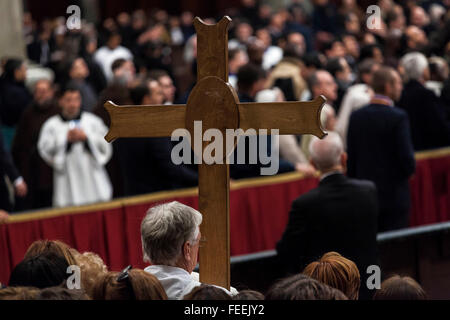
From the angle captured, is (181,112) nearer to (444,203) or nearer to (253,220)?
(253,220)

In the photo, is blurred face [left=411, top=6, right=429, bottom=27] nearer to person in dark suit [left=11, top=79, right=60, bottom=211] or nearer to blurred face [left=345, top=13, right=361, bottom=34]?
blurred face [left=345, top=13, right=361, bottom=34]

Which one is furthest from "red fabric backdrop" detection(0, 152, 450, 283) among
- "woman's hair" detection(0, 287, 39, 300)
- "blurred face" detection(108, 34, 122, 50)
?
"blurred face" detection(108, 34, 122, 50)

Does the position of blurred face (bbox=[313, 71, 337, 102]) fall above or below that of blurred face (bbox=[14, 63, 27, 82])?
below

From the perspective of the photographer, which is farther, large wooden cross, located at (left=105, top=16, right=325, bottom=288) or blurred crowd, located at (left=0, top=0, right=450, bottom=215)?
blurred crowd, located at (left=0, top=0, right=450, bottom=215)

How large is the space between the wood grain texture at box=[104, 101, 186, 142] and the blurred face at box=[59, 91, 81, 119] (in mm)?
4054

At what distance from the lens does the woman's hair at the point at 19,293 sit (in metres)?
2.68

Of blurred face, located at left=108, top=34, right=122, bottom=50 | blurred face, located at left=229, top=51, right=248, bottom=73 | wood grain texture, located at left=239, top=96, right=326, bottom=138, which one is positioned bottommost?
wood grain texture, located at left=239, top=96, right=326, bottom=138

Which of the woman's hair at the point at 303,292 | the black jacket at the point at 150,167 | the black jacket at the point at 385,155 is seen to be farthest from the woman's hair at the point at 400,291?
the black jacket at the point at 150,167

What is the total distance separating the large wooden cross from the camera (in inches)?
135

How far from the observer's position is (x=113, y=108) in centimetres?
374

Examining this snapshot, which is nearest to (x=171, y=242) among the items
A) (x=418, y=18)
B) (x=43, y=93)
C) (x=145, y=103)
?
(x=145, y=103)

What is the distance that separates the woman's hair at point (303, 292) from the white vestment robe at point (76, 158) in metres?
5.06
